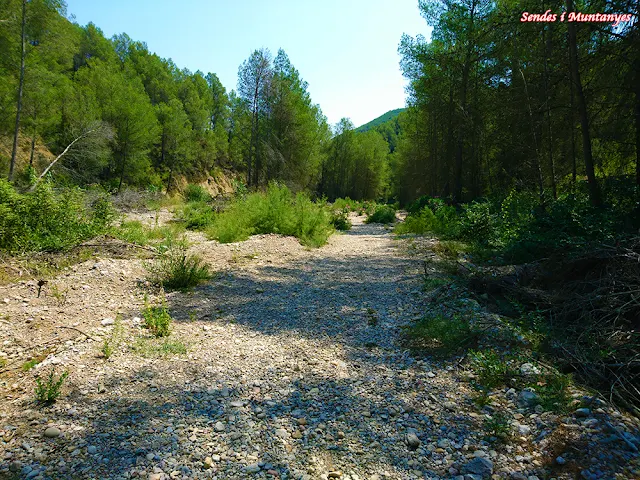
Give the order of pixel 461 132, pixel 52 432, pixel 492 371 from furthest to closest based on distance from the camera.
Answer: pixel 461 132 → pixel 492 371 → pixel 52 432

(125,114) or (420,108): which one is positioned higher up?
(125,114)

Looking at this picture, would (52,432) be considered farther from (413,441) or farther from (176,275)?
(176,275)

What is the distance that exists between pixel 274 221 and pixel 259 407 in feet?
27.2

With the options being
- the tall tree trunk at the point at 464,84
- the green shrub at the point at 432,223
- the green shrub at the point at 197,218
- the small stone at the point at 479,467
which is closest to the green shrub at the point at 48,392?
the small stone at the point at 479,467

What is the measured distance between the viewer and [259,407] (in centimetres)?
264

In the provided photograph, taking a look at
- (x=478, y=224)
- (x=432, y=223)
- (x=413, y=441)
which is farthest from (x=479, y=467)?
(x=432, y=223)

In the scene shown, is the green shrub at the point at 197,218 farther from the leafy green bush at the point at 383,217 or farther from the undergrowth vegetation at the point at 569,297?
the leafy green bush at the point at 383,217

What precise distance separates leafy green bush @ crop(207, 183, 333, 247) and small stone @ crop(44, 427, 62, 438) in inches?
298

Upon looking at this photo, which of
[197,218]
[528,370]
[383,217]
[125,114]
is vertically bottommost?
[528,370]

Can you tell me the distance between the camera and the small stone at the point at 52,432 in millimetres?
2193

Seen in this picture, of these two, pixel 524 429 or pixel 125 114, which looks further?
pixel 125 114

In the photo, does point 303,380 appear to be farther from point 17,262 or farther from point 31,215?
point 31,215

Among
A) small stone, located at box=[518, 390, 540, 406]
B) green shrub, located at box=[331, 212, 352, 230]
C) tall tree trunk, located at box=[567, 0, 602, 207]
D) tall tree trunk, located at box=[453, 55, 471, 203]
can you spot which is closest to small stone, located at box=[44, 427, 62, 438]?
small stone, located at box=[518, 390, 540, 406]

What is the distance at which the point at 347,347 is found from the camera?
146 inches
